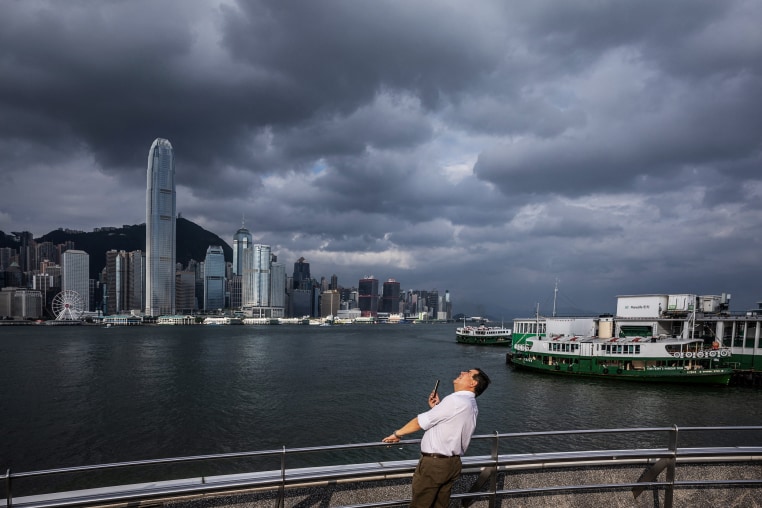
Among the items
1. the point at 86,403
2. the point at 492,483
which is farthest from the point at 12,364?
the point at 492,483

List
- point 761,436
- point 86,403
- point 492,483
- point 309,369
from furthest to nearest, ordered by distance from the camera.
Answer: point 309,369
point 86,403
point 761,436
point 492,483

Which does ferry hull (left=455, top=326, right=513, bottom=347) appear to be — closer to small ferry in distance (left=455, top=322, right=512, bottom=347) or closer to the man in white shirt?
small ferry in distance (left=455, top=322, right=512, bottom=347)

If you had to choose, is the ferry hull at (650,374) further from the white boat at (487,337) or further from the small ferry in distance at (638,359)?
the white boat at (487,337)

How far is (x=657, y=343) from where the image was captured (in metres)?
42.9

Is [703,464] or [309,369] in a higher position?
[703,464]

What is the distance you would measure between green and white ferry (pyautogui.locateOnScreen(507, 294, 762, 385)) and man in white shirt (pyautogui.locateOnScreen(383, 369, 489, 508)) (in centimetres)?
4782

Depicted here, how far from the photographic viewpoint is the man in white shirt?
4.20m

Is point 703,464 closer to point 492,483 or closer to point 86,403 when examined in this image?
point 492,483

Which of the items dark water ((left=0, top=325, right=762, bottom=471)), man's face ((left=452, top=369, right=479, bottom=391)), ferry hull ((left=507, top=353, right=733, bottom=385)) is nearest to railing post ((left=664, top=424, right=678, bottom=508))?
man's face ((left=452, top=369, right=479, bottom=391))

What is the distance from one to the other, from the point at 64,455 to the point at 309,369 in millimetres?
34734

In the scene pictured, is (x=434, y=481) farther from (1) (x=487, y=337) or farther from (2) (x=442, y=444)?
(1) (x=487, y=337)

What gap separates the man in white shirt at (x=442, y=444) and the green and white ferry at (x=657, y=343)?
47820 mm

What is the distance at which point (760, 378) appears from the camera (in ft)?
137

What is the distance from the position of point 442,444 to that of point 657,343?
48.4 metres
